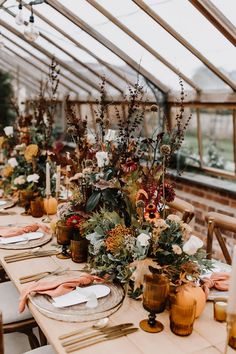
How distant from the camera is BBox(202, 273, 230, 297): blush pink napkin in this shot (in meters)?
1.75

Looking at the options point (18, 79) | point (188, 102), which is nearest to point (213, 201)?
point (188, 102)

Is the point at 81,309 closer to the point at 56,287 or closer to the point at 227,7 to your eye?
the point at 56,287

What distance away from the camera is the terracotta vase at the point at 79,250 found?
2.02m

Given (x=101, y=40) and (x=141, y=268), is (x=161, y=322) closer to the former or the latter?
(x=141, y=268)

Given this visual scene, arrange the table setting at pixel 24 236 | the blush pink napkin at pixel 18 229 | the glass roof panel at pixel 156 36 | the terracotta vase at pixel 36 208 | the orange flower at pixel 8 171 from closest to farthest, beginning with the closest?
the table setting at pixel 24 236, the blush pink napkin at pixel 18 229, the terracotta vase at pixel 36 208, the orange flower at pixel 8 171, the glass roof panel at pixel 156 36

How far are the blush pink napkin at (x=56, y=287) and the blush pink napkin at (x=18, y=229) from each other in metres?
0.68

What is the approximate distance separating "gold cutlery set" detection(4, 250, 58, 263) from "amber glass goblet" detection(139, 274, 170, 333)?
2.60 feet

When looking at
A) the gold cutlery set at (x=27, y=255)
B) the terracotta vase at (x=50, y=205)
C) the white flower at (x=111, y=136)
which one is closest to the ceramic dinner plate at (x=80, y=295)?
the gold cutlery set at (x=27, y=255)

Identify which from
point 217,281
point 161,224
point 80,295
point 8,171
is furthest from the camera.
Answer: point 8,171

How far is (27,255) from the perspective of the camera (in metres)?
2.13

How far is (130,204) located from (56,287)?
467mm

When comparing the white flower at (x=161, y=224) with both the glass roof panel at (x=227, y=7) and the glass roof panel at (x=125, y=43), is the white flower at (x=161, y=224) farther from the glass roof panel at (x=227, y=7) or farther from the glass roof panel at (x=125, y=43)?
the glass roof panel at (x=125, y=43)

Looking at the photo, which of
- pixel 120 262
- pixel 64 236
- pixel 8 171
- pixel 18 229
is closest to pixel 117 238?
pixel 120 262

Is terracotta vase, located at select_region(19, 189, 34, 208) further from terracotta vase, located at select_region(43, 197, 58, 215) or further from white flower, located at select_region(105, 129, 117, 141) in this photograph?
white flower, located at select_region(105, 129, 117, 141)
